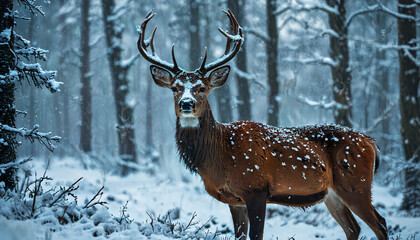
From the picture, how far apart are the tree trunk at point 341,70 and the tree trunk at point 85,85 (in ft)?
28.8

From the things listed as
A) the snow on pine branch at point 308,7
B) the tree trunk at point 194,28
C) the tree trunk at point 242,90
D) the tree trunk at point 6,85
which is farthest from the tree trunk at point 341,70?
the tree trunk at point 6,85

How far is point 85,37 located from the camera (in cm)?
1448

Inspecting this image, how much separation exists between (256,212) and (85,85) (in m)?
11.0

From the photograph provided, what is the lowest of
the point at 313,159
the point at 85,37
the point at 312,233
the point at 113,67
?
the point at 312,233

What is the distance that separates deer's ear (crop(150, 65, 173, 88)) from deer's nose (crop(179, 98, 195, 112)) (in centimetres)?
81

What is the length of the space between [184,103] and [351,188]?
2.90m

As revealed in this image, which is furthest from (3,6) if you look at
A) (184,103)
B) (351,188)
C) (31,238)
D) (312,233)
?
(312,233)

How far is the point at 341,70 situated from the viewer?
941cm

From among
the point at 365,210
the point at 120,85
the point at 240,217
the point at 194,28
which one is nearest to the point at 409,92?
the point at 365,210

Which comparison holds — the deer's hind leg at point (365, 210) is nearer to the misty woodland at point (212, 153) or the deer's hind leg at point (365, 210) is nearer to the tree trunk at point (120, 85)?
the misty woodland at point (212, 153)

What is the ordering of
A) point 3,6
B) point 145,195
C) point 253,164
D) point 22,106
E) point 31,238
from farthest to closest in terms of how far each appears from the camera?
1. point 145,195
2. point 22,106
3. point 253,164
4. point 3,6
5. point 31,238

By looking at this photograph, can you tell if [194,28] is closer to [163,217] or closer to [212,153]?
[212,153]

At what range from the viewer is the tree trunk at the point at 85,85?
44.6 feet

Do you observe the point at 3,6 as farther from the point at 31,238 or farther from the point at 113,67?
the point at 113,67
